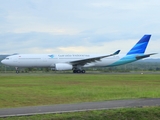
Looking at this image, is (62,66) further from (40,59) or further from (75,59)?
(40,59)

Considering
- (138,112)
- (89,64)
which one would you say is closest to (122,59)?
(89,64)

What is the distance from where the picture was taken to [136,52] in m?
58.1

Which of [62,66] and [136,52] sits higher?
[136,52]

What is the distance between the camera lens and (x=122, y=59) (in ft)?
188

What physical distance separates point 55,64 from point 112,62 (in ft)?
33.7

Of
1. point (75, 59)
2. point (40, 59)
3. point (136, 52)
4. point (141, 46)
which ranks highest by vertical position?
point (141, 46)

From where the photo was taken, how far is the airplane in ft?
174

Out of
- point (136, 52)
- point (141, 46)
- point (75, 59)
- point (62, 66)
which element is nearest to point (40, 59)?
point (62, 66)

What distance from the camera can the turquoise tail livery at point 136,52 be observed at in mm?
57469

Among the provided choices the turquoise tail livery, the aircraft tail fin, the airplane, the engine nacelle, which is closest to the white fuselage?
the airplane

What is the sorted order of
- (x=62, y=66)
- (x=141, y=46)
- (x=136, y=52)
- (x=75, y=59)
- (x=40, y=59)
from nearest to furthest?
(x=62, y=66)
(x=40, y=59)
(x=75, y=59)
(x=141, y=46)
(x=136, y=52)

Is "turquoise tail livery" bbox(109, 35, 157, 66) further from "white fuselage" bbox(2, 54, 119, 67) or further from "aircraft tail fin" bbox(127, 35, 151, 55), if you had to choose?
"white fuselage" bbox(2, 54, 119, 67)

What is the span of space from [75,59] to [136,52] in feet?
37.3

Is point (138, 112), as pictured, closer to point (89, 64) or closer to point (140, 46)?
point (89, 64)
